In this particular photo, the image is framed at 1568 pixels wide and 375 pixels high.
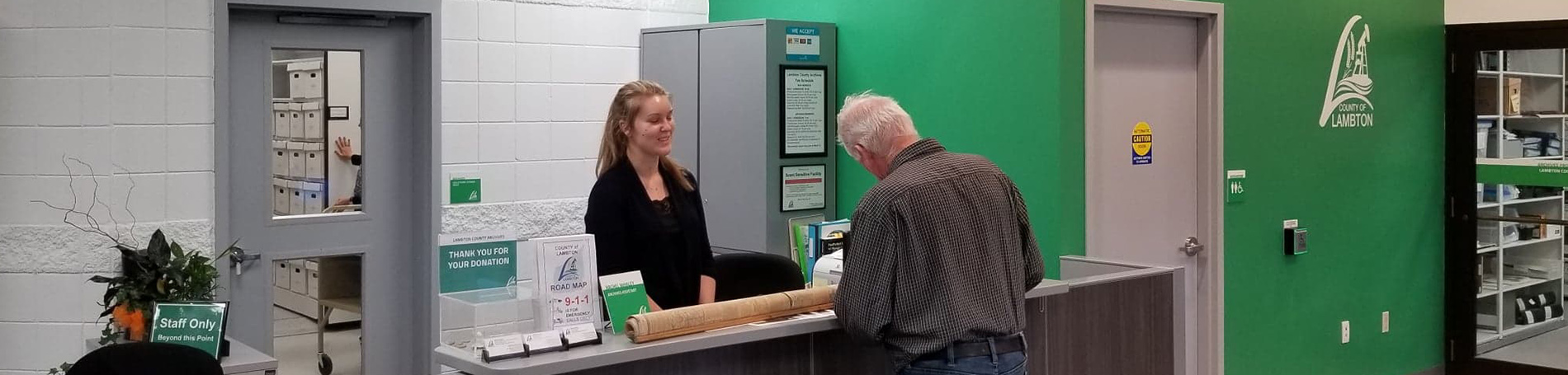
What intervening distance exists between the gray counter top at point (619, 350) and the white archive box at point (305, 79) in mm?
2249

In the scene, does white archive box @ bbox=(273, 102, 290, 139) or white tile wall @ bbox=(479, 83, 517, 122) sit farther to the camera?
white tile wall @ bbox=(479, 83, 517, 122)

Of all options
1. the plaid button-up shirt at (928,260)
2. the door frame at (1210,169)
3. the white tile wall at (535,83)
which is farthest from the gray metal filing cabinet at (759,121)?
the plaid button-up shirt at (928,260)

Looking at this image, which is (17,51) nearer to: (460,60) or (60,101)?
(60,101)

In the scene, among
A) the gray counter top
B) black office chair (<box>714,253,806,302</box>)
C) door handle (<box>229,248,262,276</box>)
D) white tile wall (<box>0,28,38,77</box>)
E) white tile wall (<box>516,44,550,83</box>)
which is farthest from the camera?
white tile wall (<box>516,44,550,83</box>)

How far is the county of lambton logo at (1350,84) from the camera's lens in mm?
5854

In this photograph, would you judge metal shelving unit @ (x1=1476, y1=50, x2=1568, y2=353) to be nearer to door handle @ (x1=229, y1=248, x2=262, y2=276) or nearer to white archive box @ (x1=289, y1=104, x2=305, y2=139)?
white archive box @ (x1=289, y1=104, x2=305, y2=139)

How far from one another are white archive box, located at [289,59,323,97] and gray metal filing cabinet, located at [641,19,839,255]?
1.36 m

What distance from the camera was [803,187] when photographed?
5.38 meters

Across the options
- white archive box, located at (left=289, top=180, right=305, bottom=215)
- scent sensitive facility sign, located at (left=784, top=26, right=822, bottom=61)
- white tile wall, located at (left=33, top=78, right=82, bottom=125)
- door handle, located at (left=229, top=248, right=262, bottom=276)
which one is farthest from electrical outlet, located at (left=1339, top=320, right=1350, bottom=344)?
white tile wall, located at (left=33, top=78, right=82, bottom=125)

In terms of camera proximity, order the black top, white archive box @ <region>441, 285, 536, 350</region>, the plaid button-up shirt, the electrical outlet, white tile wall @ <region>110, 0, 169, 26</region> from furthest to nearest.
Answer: the electrical outlet
white tile wall @ <region>110, 0, 169, 26</region>
the black top
the plaid button-up shirt
white archive box @ <region>441, 285, 536, 350</region>

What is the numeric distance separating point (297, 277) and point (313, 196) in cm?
29

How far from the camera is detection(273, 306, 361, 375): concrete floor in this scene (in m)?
5.07

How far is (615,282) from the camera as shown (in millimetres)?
3166

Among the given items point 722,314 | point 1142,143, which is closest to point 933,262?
point 722,314
